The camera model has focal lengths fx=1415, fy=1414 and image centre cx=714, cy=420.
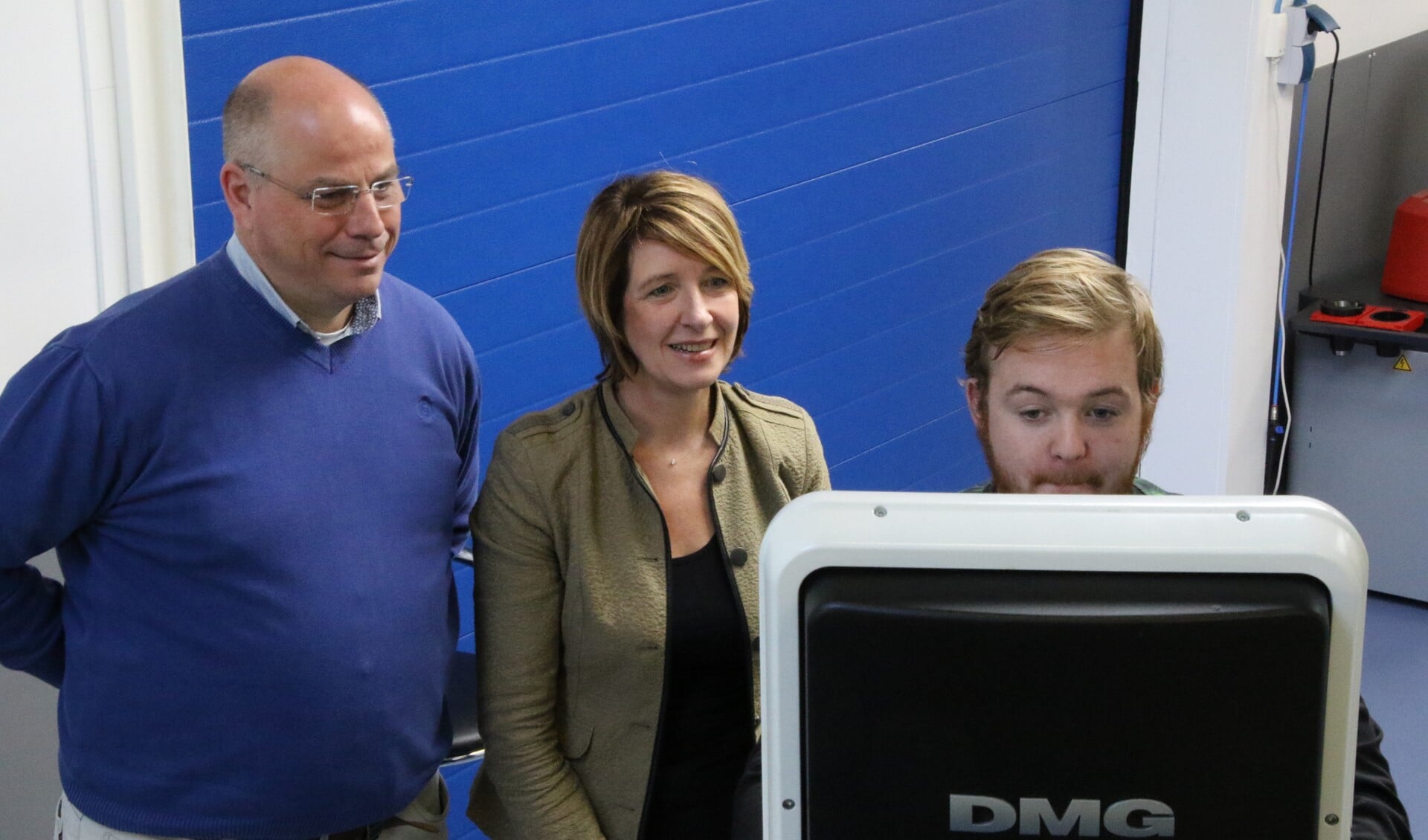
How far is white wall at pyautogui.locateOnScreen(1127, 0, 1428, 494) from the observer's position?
380 cm

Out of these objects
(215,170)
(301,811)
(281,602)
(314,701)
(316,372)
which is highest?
(215,170)

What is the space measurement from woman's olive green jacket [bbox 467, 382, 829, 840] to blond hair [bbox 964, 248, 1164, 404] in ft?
1.40

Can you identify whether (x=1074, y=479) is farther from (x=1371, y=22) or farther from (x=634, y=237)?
(x=1371, y=22)

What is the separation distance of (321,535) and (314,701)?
180 mm

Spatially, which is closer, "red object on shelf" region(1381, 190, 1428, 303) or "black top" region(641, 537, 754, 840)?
"black top" region(641, 537, 754, 840)

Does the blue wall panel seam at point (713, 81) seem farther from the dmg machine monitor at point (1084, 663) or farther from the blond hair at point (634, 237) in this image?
the dmg machine monitor at point (1084, 663)

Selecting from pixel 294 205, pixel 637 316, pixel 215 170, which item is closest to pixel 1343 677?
pixel 637 316

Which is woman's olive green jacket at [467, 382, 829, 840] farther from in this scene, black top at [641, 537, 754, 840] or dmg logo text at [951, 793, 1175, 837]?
dmg logo text at [951, 793, 1175, 837]

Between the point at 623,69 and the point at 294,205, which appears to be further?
the point at 623,69

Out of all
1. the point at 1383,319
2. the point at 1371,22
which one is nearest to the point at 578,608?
the point at 1383,319

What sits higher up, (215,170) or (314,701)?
(215,170)

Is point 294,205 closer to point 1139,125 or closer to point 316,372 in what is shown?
point 316,372

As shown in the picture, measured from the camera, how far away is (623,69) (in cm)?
256

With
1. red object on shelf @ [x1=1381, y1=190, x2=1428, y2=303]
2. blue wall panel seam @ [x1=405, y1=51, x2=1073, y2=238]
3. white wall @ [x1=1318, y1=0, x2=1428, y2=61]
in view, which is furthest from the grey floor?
white wall @ [x1=1318, y1=0, x2=1428, y2=61]
